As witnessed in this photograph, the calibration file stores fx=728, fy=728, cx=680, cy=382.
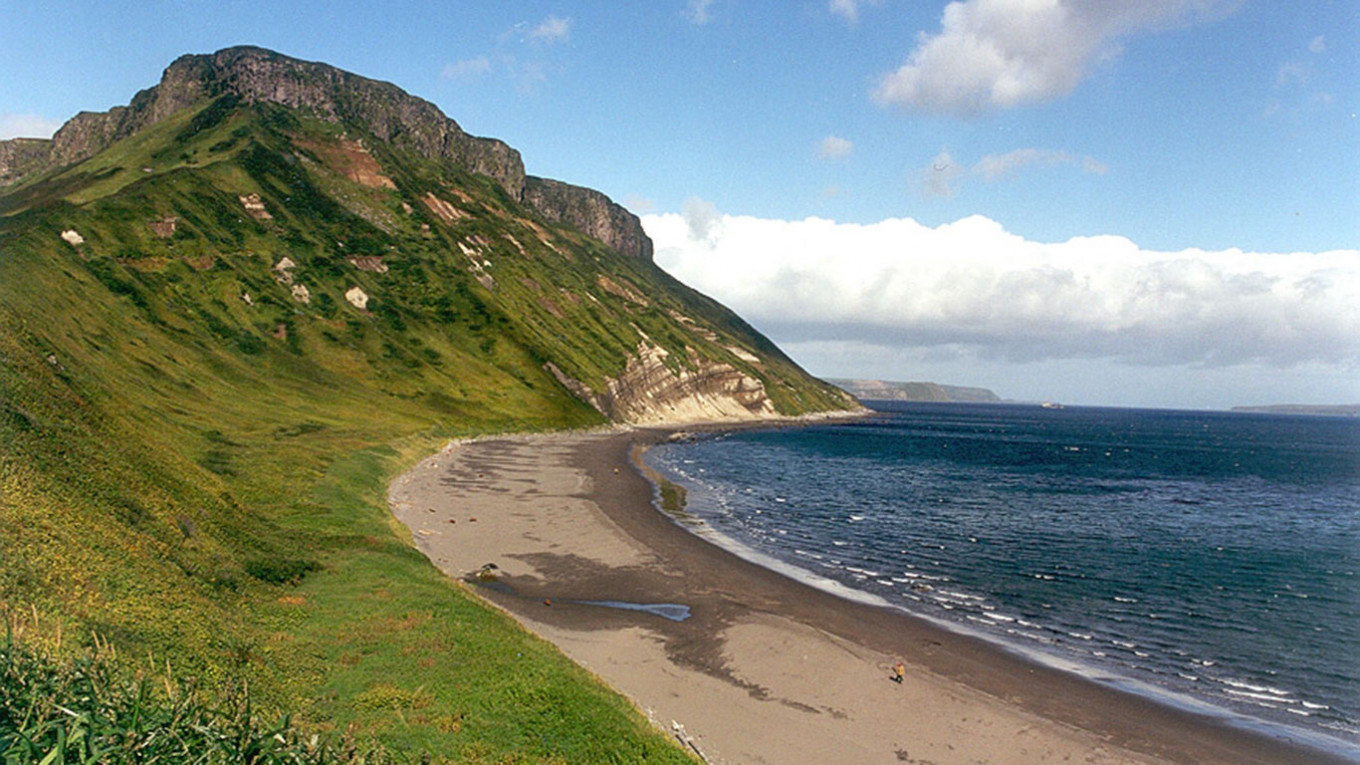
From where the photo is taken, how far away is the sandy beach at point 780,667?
27.6m

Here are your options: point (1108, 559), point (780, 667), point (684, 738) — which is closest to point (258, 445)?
point (780, 667)

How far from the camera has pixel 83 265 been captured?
343 feet

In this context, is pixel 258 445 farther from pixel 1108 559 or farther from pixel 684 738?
pixel 1108 559

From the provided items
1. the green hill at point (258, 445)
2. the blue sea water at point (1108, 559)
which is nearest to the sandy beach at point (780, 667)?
the blue sea water at point (1108, 559)

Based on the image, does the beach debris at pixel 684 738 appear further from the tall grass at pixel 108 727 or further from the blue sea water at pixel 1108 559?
the blue sea water at pixel 1108 559

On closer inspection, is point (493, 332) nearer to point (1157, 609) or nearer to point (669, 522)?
point (669, 522)

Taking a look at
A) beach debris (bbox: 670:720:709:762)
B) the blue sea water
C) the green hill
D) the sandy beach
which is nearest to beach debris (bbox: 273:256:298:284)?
the green hill

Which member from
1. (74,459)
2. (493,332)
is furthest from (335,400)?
(74,459)

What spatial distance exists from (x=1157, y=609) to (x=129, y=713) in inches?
2200

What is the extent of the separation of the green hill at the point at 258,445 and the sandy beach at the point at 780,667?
5.58 metres

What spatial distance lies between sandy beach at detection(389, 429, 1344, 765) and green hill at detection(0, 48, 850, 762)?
558cm

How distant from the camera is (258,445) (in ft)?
202

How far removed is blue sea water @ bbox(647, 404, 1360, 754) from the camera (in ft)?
125

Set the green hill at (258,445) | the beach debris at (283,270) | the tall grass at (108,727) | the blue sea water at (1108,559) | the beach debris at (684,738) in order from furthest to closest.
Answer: the beach debris at (283,270) < the blue sea water at (1108,559) < the beach debris at (684,738) < the green hill at (258,445) < the tall grass at (108,727)
